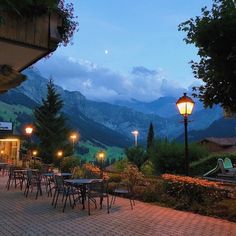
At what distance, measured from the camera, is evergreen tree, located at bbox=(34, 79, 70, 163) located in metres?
43.7

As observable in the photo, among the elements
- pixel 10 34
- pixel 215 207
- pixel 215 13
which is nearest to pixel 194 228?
pixel 215 207

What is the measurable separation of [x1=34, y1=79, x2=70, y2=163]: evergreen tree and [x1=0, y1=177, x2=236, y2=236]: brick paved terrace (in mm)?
32795

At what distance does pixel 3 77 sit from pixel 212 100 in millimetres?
3469

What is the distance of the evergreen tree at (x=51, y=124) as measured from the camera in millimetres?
43656

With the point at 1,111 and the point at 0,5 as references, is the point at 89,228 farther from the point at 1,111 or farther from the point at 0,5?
the point at 1,111

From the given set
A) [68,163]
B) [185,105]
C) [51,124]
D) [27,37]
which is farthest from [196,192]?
[51,124]

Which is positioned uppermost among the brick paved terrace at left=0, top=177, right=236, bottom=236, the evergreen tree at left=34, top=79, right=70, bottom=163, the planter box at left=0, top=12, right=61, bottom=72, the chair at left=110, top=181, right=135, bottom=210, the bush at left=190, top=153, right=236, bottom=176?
the evergreen tree at left=34, top=79, right=70, bottom=163

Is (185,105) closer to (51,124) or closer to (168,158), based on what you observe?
(168,158)

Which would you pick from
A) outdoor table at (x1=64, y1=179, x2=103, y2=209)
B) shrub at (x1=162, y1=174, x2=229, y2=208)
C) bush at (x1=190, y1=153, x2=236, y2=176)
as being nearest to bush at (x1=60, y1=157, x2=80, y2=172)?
bush at (x1=190, y1=153, x2=236, y2=176)

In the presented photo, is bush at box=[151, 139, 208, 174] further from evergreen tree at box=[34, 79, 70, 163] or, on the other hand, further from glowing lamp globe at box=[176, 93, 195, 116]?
evergreen tree at box=[34, 79, 70, 163]

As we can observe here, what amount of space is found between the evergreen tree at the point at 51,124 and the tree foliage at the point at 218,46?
123ft

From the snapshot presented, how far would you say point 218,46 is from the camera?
19.2 feet

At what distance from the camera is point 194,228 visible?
802 centimetres

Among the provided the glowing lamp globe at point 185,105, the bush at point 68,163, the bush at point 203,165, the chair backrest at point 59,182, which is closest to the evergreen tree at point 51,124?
the bush at point 68,163
